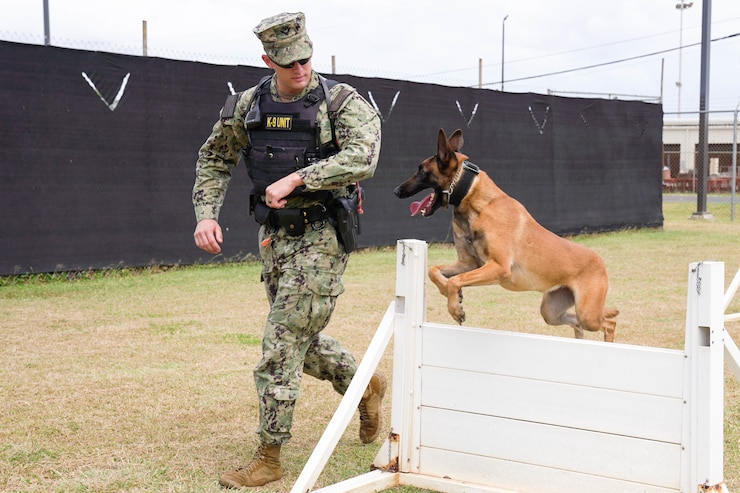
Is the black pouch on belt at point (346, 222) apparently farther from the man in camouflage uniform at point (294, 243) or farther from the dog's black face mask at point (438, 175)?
A: the dog's black face mask at point (438, 175)

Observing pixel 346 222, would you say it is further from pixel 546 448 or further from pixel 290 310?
pixel 546 448

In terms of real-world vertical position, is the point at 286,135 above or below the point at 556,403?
above

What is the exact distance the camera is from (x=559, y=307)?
4.59 metres

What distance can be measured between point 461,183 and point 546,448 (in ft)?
4.46

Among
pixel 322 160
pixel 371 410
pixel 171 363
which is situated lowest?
pixel 171 363

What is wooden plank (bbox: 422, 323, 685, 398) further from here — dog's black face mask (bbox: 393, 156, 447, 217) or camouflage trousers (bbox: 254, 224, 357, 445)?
dog's black face mask (bbox: 393, 156, 447, 217)

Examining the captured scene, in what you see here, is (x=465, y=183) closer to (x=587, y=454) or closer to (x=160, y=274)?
(x=587, y=454)

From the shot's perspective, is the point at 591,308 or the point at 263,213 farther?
the point at 591,308

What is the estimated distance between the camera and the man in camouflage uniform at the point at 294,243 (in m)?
3.17

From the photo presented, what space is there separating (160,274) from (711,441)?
7.49 m

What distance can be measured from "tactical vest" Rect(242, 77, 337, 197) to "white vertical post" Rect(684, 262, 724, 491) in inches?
58.1

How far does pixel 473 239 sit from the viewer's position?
3830mm

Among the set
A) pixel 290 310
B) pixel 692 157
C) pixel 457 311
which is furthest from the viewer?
pixel 692 157

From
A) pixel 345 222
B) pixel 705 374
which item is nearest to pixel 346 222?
pixel 345 222
